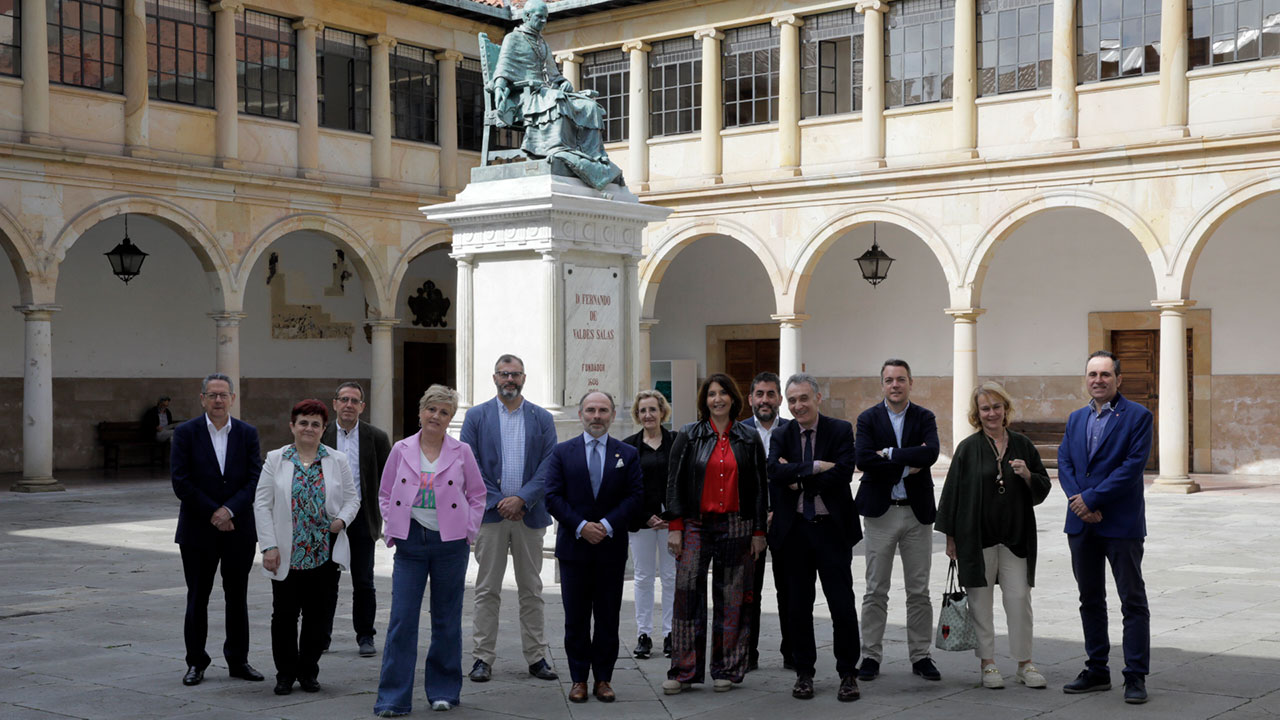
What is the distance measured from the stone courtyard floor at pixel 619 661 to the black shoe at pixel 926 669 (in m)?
0.04

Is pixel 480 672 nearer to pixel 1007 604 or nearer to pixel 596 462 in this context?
pixel 596 462

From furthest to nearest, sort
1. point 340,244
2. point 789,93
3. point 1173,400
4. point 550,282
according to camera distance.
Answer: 1. point 340,244
2. point 789,93
3. point 1173,400
4. point 550,282

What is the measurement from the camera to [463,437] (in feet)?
23.1

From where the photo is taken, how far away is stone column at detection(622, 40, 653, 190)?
21812 millimetres

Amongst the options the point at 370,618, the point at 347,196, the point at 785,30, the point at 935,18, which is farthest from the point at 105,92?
the point at 370,618

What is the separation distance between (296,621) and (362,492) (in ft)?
4.30

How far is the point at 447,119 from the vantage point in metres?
22.2

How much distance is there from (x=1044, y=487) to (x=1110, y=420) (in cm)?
42

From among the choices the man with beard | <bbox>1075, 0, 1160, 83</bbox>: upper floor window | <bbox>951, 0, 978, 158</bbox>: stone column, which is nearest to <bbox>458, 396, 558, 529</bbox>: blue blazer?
the man with beard

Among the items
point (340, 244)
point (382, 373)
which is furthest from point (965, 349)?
point (340, 244)

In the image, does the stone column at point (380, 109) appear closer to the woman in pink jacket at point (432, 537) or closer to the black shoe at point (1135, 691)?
the woman in pink jacket at point (432, 537)

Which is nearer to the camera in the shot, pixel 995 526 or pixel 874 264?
pixel 995 526

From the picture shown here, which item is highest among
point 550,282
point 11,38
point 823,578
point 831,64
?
point 831,64

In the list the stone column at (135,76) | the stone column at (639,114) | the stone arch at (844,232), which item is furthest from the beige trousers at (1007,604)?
the stone column at (639,114)
